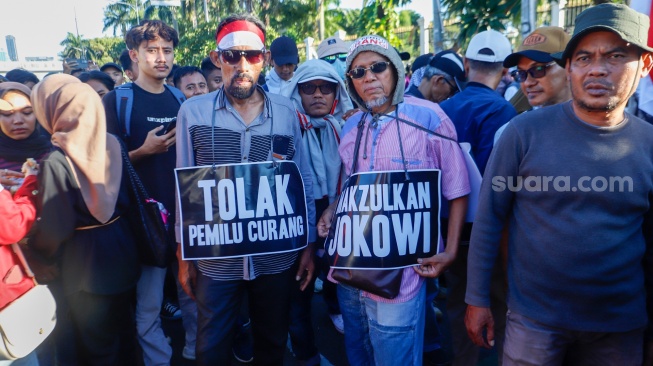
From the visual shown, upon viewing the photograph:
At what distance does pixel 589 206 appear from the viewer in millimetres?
1798

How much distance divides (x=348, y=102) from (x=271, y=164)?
1.37 metres

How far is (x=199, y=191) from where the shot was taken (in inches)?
97.0

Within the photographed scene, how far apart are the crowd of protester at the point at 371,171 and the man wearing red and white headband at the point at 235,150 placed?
0.03 ft

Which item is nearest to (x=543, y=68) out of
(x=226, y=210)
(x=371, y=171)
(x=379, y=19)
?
(x=371, y=171)

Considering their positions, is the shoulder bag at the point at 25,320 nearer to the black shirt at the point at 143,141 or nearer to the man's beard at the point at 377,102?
the black shirt at the point at 143,141

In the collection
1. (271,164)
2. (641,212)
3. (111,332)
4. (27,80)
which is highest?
(27,80)

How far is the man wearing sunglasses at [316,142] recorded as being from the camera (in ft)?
10.6

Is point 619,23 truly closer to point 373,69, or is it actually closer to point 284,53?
point 373,69

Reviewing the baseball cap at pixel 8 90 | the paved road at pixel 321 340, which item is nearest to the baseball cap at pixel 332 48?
the paved road at pixel 321 340

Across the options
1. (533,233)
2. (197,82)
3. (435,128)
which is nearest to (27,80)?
(197,82)

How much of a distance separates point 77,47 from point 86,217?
83.1 meters

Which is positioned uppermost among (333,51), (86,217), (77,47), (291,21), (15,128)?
(77,47)

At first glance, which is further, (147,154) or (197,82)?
(197,82)

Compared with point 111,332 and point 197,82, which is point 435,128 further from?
point 197,82
